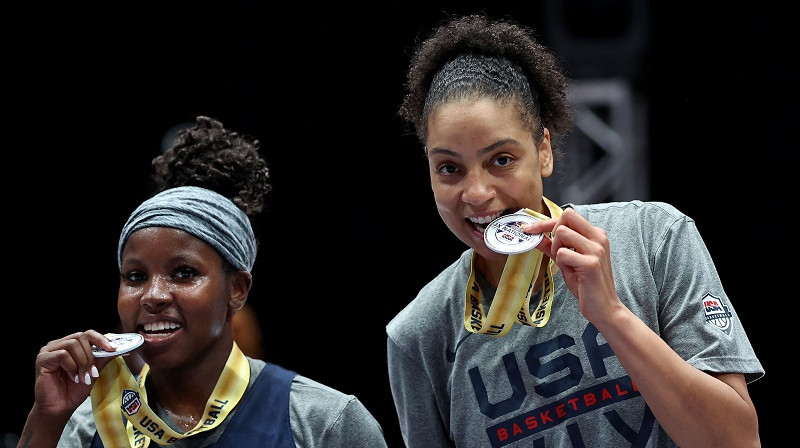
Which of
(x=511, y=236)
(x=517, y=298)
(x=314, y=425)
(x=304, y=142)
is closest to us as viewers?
(x=511, y=236)

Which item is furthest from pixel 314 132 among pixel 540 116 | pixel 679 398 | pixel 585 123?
pixel 679 398

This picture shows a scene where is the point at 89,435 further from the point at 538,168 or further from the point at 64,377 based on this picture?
the point at 538,168

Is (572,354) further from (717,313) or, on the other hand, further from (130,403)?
(130,403)

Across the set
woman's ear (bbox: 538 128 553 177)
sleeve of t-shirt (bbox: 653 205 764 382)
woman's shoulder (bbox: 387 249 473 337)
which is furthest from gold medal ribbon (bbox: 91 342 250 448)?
sleeve of t-shirt (bbox: 653 205 764 382)

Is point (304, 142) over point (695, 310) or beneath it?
over

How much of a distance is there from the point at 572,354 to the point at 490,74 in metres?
0.69

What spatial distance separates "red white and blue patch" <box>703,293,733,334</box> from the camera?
2.22 metres

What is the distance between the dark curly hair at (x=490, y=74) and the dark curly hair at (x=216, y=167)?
53cm

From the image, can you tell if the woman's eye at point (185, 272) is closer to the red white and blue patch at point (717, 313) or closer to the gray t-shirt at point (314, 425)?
the gray t-shirt at point (314, 425)

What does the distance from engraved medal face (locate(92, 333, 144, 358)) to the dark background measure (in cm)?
251

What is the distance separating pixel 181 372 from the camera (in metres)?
2.62

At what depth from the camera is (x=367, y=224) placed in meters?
4.92

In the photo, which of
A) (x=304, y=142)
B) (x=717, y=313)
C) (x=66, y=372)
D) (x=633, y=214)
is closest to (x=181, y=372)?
(x=66, y=372)

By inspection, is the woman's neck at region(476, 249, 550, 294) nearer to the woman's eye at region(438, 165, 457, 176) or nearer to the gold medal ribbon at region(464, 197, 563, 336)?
the gold medal ribbon at region(464, 197, 563, 336)
